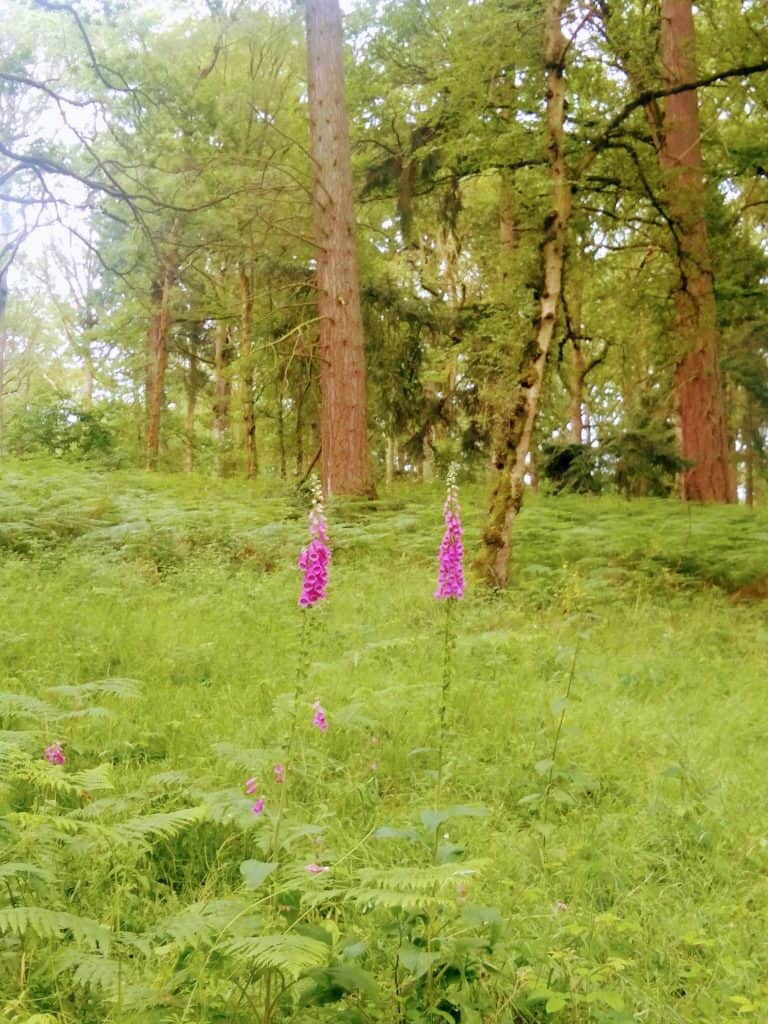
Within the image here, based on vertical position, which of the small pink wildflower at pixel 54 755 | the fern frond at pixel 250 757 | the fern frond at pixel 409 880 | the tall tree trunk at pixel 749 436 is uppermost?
the tall tree trunk at pixel 749 436

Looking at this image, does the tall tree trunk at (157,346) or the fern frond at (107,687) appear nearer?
the fern frond at (107,687)

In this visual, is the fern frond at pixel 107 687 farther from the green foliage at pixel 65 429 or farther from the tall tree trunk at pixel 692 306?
the green foliage at pixel 65 429

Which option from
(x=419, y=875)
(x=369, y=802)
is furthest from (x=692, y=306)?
(x=419, y=875)

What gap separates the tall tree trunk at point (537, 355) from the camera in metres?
8.05

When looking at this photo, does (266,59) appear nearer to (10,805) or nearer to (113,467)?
(113,467)

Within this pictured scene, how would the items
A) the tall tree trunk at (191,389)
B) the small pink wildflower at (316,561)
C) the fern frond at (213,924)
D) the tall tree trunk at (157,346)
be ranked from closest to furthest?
the fern frond at (213,924) < the small pink wildflower at (316,561) < the tall tree trunk at (157,346) < the tall tree trunk at (191,389)

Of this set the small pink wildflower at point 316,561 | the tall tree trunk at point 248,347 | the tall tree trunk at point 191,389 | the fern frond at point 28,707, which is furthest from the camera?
the tall tree trunk at point 191,389

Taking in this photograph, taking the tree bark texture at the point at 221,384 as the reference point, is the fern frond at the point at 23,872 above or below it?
below

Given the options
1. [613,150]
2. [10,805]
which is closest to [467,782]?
[10,805]

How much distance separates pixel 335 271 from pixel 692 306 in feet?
14.8

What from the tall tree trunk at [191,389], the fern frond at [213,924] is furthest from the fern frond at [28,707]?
the tall tree trunk at [191,389]

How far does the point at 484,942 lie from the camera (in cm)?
202

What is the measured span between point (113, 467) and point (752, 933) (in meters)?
15.3

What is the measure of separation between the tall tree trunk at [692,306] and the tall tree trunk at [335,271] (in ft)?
13.5
